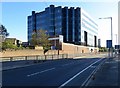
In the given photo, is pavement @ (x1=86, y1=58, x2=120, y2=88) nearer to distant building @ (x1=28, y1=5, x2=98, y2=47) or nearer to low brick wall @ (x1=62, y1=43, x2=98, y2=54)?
low brick wall @ (x1=62, y1=43, x2=98, y2=54)

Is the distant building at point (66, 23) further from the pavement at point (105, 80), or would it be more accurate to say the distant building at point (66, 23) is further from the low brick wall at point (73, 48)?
the pavement at point (105, 80)

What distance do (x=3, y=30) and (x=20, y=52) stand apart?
30.3 meters

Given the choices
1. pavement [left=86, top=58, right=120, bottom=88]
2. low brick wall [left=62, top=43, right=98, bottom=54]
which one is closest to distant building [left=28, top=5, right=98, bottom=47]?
low brick wall [left=62, top=43, right=98, bottom=54]

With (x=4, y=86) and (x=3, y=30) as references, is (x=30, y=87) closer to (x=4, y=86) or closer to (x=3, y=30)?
(x=4, y=86)

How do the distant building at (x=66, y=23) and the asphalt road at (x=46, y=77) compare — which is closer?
the asphalt road at (x=46, y=77)

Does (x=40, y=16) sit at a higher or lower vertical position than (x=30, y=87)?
higher

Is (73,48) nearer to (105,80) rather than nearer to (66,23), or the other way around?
(66,23)

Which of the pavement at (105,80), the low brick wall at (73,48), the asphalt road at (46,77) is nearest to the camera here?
the pavement at (105,80)

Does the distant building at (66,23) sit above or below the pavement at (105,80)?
above

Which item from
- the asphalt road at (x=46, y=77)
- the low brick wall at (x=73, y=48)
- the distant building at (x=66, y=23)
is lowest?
the asphalt road at (x=46, y=77)

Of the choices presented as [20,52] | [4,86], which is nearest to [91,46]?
[20,52]

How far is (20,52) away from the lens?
6838 centimetres

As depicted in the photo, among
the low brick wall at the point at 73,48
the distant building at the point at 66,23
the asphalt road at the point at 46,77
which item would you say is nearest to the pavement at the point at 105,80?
the asphalt road at the point at 46,77

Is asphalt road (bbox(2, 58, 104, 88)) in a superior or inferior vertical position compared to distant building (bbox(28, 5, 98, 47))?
inferior
